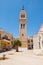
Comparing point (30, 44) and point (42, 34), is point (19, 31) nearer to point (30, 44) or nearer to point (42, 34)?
point (30, 44)

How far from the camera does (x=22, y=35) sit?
62969mm

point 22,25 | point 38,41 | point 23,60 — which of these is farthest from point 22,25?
point 23,60

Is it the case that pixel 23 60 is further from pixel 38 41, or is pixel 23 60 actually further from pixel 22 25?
pixel 22 25

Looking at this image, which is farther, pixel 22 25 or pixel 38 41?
pixel 22 25

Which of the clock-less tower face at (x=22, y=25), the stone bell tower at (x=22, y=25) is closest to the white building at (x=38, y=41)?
the stone bell tower at (x=22, y=25)

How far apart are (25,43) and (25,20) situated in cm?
888

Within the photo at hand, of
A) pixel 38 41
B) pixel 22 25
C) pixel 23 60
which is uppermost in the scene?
pixel 22 25

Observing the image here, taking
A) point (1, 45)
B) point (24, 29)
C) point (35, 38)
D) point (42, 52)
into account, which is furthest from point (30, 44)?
point (42, 52)

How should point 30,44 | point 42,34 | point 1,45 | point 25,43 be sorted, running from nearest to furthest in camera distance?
1. point 42,34
2. point 1,45
3. point 25,43
4. point 30,44

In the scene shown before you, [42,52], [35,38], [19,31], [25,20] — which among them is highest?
[25,20]

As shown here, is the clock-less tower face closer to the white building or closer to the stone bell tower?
the stone bell tower

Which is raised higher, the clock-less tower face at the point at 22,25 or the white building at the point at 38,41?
the clock-less tower face at the point at 22,25

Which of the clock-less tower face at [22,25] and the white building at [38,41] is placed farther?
the clock-less tower face at [22,25]

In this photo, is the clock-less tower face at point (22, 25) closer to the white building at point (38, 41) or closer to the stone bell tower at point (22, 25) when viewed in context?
the stone bell tower at point (22, 25)
